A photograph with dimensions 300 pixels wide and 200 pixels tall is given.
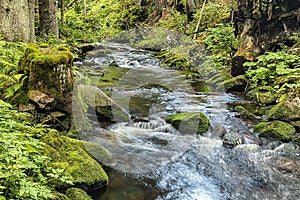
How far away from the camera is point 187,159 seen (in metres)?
6.01

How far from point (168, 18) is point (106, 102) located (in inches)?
725

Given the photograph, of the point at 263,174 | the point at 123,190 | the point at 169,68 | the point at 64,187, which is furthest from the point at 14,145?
the point at 169,68

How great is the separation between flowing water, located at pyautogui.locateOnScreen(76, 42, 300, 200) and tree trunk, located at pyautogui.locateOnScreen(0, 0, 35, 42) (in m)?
3.25

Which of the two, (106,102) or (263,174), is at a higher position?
(106,102)

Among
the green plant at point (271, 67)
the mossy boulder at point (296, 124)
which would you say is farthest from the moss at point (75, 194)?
the green plant at point (271, 67)

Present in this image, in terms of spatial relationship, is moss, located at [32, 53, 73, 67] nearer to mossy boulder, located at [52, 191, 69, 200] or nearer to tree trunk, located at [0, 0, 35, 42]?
mossy boulder, located at [52, 191, 69, 200]

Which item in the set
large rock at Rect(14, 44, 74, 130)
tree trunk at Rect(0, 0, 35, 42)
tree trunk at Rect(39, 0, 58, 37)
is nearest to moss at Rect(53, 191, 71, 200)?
large rock at Rect(14, 44, 74, 130)

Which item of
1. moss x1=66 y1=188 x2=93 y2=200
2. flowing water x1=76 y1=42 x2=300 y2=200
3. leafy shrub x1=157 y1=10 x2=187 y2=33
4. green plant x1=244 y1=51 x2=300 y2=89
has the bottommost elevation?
flowing water x1=76 y1=42 x2=300 y2=200

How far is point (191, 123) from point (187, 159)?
149cm

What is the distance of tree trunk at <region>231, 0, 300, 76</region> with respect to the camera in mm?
11289

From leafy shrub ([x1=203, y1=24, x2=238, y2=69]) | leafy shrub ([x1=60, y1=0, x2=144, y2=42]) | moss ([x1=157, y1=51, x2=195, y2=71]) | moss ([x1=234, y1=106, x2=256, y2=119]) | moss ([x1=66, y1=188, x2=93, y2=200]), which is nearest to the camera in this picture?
moss ([x1=66, y1=188, x2=93, y2=200])

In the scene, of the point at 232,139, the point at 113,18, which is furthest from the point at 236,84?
the point at 113,18

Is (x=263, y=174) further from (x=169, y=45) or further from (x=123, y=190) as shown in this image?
(x=169, y=45)

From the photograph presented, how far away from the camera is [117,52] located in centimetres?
1959
